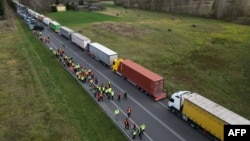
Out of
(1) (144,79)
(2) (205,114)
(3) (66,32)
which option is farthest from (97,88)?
(3) (66,32)

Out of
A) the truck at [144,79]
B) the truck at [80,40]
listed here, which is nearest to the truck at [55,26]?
the truck at [80,40]

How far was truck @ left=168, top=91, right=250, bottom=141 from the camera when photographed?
81.6 ft

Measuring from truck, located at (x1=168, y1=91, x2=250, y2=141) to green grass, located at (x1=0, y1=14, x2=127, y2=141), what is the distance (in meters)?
7.52

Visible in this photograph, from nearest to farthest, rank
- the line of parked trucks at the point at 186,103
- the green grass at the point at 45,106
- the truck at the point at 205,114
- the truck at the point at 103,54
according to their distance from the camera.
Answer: the truck at the point at 205,114
the line of parked trucks at the point at 186,103
the green grass at the point at 45,106
the truck at the point at 103,54

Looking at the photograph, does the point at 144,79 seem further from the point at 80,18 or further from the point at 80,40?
the point at 80,18

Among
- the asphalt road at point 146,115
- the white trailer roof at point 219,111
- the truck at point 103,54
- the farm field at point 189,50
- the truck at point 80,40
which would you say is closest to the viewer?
the white trailer roof at point 219,111

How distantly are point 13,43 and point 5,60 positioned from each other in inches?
544

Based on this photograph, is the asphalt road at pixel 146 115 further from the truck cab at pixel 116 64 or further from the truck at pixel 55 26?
the truck at pixel 55 26

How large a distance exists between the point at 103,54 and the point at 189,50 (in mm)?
20801

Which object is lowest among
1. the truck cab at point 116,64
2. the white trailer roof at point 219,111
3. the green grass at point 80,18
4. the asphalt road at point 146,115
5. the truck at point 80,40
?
the asphalt road at point 146,115

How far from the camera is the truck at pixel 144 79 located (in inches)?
1380

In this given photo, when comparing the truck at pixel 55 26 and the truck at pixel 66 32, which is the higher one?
the truck at pixel 55 26

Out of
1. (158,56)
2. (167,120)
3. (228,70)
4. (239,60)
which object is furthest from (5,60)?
(239,60)

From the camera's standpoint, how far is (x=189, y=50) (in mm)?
58344
